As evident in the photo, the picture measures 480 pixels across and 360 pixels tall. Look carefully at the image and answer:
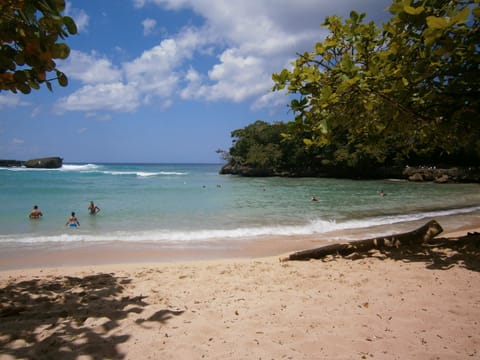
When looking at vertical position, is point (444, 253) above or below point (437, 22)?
below

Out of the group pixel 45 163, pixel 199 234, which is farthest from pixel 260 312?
pixel 45 163

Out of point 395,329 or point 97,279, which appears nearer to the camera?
point 395,329

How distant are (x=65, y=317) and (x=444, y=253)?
6407 millimetres

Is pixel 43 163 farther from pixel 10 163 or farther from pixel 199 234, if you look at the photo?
pixel 199 234

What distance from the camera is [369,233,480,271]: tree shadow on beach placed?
5.52m

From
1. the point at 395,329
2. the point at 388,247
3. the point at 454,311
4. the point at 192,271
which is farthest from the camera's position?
the point at 388,247

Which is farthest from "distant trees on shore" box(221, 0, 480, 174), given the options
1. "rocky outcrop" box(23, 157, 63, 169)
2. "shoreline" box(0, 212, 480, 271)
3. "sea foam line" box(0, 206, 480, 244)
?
"rocky outcrop" box(23, 157, 63, 169)

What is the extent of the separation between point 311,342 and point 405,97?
145 inches

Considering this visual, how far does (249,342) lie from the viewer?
3170 mm

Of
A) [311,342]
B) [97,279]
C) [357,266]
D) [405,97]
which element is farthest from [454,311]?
[97,279]

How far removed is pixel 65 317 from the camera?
3877 millimetres

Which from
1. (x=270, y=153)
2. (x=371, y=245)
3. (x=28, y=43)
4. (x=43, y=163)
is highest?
(x=270, y=153)

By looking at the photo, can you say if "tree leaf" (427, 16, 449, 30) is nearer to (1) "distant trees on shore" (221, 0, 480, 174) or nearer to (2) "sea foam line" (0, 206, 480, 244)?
(1) "distant trees on shore" (221, 0, 480, 174)

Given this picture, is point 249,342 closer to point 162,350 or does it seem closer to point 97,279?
point 162,350
